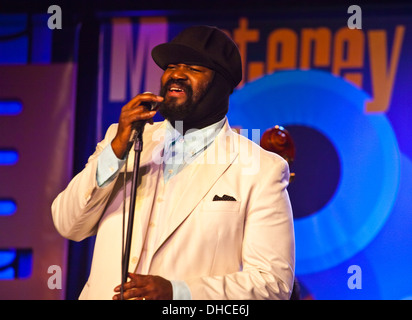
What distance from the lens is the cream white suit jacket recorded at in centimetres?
200

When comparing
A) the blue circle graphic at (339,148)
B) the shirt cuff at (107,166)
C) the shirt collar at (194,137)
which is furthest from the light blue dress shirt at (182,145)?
the blue circle graphic at (339,148)

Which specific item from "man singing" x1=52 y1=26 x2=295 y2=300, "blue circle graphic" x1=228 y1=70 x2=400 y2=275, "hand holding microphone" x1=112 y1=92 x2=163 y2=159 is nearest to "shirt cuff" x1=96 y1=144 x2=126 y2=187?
"man singing" x1=52 y1=26 x2=295 y2=300

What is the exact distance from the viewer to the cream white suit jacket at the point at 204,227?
2.00 metres

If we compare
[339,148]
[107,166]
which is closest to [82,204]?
[107,166]

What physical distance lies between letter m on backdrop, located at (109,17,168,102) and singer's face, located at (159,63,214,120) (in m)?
2.53

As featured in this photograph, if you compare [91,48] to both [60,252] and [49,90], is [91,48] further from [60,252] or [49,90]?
[60,252]

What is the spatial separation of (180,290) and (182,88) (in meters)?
0.73

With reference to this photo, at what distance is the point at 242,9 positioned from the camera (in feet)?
15.1

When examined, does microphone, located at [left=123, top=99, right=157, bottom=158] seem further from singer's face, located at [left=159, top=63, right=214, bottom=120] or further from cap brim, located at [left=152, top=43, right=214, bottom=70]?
cap brim, located at [left=152, top=43, right=214, bottom=70]

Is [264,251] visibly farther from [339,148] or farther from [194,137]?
[339,148]

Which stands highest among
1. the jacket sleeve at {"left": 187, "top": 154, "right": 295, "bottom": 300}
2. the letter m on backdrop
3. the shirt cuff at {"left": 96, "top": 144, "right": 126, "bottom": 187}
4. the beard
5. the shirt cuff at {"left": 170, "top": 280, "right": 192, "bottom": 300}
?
the letter m on backdrop

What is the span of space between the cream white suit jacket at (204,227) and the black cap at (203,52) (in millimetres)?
363

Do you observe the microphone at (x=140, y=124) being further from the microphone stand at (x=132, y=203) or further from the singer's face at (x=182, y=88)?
the singer's face at (x=182, y=88)
